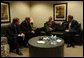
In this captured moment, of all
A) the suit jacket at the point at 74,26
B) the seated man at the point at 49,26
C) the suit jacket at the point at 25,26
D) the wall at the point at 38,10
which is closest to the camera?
the suit jacket at the point at 74,26

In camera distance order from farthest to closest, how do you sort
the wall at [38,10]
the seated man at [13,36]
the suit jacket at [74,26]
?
the wall at [38,10]
the suit jacket at [74,26]
the seated man at [13,36]

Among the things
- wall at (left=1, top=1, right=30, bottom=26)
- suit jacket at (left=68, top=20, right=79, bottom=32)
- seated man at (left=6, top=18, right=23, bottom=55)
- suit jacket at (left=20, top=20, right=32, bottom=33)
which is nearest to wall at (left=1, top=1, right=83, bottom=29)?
wall at (left=1, top=1, right=30, bottom=26)

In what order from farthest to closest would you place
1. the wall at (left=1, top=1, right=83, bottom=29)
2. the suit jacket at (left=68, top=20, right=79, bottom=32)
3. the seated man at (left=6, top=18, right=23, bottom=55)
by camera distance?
1. the wall at (left=1, top=1, right=83, bottom=29)
2. the suit jacket at (left=68, top=20, right=79, bottom=32)
3. the seated man at (left=6, top=18, right=23, bottom=55)

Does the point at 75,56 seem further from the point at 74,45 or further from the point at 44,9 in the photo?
the point at 44,9

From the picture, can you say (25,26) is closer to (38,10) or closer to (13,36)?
(13,36)

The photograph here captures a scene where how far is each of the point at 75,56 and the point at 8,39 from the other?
73.0 inches

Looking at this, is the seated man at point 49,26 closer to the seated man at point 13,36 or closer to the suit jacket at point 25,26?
the suit jacket at point 25,26

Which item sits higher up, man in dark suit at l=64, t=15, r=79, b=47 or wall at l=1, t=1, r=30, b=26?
wall at l=1, t=1, r=30, b=26

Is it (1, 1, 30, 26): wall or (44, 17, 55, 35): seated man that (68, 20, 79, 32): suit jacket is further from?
(1, 1, 30, 26): wall

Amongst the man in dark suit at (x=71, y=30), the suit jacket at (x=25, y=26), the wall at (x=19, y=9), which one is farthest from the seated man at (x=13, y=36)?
the man in dark suit at (x=71, y=30)

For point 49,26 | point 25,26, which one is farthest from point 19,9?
point 49,26

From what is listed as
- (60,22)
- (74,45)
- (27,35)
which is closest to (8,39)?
(27,35)

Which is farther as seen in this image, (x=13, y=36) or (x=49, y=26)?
(x=49, y=26)

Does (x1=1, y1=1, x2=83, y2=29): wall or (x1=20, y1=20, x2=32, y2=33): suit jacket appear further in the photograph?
(x1=1, y1=1, x2=83, y2=29): wall
